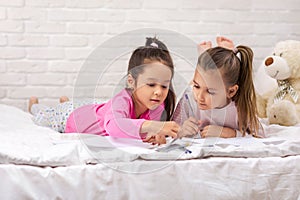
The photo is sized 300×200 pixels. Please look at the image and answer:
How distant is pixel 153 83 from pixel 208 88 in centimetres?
25

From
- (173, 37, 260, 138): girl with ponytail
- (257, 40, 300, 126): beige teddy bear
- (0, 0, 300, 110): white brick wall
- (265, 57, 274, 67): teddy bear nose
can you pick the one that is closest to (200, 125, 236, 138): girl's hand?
(173, 37, 260, 138): girl with ponytail

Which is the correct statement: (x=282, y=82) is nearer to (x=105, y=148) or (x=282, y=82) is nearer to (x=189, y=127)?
(x=189, y=127)

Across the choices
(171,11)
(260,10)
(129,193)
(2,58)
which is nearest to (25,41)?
(2,58)

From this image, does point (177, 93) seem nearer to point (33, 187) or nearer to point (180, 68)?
point (180, 68)

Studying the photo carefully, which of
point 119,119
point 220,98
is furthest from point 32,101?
point 220,98

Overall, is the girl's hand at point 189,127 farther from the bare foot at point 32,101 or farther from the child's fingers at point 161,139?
the bare foot at point 32,101

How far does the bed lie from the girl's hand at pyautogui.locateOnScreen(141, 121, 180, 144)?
0.03m

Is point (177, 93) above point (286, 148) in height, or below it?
above

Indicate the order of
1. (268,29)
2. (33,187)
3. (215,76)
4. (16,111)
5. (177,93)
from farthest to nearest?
(268,29), (16,111), (215,76), (177,93), (33,187)

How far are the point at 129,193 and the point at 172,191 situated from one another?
0.42ft

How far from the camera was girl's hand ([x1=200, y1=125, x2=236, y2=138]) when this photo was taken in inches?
68.7

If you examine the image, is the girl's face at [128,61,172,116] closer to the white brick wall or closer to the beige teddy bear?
the beige teddy bear

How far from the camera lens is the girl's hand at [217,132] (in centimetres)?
175

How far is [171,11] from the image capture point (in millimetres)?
2764
